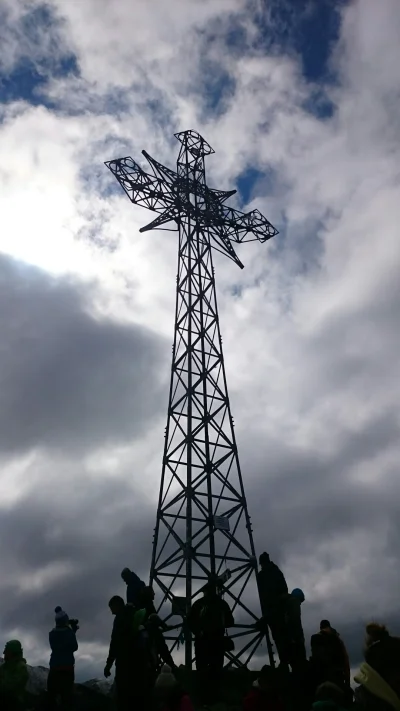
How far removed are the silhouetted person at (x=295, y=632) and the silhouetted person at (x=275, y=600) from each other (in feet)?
0.51

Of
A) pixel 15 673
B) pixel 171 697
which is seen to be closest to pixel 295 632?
pixel 15 673

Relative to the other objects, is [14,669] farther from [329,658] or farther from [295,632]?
[295,632]

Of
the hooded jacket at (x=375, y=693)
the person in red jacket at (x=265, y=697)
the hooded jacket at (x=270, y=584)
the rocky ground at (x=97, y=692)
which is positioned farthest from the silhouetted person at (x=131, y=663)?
the hooded jacket at (x=270, y=584)

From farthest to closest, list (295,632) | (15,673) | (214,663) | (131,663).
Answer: (214,663)
(295,632)
(15,673)
(131,663)

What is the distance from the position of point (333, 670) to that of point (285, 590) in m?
3.03

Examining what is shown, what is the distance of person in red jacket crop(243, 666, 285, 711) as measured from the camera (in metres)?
6.21

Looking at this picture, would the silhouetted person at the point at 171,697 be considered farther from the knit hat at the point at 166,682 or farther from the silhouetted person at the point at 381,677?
the silhouetted person at the point at 381,677

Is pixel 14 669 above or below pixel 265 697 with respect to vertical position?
above

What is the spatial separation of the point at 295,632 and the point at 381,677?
18.4 ft

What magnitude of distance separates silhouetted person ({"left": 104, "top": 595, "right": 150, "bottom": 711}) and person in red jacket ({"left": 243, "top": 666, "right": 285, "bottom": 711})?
4.89 ft

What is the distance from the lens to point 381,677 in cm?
458

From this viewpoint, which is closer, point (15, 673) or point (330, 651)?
point (15, 673)

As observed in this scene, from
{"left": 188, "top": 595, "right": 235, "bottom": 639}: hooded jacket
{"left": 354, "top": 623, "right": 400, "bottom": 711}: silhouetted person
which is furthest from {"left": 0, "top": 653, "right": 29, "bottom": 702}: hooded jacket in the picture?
{"left": 354, "top": 623, "right": 400, "bottom": 711}: silhouetted person

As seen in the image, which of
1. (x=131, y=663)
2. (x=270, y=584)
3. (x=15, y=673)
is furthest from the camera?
(x=270, y=584)
